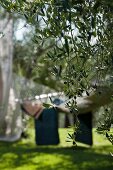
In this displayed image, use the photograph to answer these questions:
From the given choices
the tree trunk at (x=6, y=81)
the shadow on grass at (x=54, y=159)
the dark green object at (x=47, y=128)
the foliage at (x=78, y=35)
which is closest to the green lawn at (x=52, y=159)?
the shadow on grass at (x=54, y=159)

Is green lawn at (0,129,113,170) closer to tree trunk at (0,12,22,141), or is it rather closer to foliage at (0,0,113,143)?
tree trunk at (0,12,22,141)

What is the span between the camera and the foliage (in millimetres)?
2365

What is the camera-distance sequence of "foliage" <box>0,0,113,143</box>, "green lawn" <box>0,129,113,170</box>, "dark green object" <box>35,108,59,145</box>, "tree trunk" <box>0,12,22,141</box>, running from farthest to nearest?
"tree trunk" <box>0,12,22,141</box> → "dark green object" <box>35,108,59,145</box> → "green lawn" <box>0,129,113,170</box> → "foliage" <box>0,0,113,143</box>

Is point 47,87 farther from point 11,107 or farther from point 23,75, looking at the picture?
point 11,107

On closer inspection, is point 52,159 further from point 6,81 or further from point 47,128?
point 6,81

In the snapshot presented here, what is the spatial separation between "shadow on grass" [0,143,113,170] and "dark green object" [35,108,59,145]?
2.57ft

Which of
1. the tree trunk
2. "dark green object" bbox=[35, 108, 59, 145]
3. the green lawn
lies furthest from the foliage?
"dark green object" bbox=[35, 108, 59, 145]

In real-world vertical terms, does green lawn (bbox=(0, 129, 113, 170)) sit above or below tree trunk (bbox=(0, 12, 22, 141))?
below

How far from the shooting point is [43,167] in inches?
332

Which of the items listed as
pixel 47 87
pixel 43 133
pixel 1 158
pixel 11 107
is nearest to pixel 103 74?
pixel 1 158

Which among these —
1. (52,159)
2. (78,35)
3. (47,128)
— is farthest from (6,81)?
(78,35)

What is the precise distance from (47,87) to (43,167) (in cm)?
1126

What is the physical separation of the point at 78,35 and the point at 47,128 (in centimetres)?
999

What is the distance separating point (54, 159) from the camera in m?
9.40
